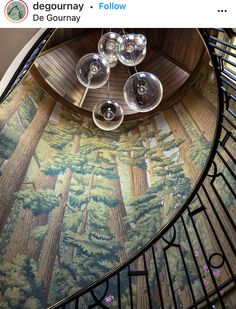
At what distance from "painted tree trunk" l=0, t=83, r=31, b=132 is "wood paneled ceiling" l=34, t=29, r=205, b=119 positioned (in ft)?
1.80

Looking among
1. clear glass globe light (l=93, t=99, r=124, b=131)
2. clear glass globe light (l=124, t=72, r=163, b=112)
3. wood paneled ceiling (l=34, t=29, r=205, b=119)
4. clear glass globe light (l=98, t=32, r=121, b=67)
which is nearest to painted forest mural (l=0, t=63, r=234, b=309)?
wood paneled ceiling (l=34, t=29, r=205, b=119)

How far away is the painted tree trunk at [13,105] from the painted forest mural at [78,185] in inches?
0.6

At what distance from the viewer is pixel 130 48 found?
314 centimetres

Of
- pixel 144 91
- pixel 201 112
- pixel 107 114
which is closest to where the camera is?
pixel 144 91

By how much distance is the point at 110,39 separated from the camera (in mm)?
3500

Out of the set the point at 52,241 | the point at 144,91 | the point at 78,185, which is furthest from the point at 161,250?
the point at 144,91

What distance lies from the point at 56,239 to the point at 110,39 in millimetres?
2777

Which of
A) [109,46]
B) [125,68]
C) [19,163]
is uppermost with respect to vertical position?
[125,68]

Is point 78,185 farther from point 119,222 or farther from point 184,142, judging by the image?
point 184,142
